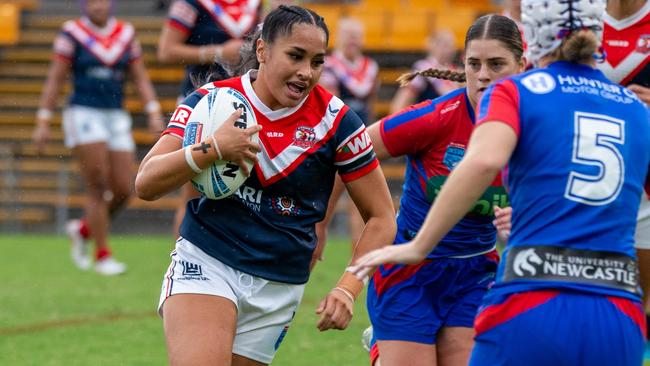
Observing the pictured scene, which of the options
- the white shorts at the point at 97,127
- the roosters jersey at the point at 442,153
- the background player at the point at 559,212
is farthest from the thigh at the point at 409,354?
the white shorts at the point at 97,127

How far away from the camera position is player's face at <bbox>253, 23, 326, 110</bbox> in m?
4.21

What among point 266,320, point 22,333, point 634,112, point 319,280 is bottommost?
point 22,333

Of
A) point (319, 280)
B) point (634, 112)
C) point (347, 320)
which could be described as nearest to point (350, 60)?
point (319, 280)

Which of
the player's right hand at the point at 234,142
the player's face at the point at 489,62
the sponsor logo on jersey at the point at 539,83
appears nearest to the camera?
the sponsor logo on jersey at the point at 539,83

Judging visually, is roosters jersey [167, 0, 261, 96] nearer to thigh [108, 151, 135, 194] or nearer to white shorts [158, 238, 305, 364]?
white shorts [158, 238, 305, 364]

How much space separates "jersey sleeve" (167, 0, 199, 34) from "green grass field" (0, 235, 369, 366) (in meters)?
2.03

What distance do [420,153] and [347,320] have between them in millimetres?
941

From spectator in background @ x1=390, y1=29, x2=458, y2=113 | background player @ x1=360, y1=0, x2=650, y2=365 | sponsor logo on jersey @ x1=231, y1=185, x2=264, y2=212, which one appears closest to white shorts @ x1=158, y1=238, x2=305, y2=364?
sponsor logo on jersey @ x1=231, y1=185, x2=264, y2=212

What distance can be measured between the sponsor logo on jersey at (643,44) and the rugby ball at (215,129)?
6.48 ft

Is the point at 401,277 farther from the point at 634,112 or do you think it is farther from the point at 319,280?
the point at 319,280

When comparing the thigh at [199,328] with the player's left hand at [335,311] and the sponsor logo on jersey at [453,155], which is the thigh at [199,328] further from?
the sponsor logo on jersey at [453,155]

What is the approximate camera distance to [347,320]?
409cm

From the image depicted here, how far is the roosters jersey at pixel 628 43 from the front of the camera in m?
5.14

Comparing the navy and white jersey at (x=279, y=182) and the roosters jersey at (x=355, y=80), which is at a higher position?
the roosters jersey at (x=355, y=80)
